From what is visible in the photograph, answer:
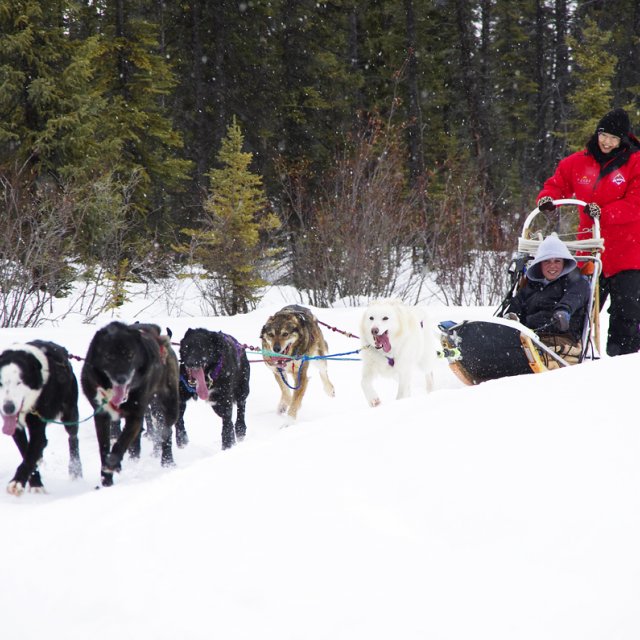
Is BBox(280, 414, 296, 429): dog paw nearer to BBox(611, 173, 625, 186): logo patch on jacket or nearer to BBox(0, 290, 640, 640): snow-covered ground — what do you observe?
BBox(0, 290, 640, 640): snow-covered ground

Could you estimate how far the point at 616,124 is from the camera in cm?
490

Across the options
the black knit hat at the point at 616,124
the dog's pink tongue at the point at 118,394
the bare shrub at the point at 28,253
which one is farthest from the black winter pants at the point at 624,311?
the bare shrub at the point at 28,253

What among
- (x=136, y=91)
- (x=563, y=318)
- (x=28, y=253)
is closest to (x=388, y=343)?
(x=563, y=318)

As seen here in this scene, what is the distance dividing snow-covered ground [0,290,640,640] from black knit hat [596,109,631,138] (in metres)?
2.93

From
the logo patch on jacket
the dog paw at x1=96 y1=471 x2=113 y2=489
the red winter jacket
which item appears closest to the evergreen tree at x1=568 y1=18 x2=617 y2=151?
the red winter jacket

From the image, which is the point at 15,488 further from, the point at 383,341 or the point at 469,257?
the point at 469,257

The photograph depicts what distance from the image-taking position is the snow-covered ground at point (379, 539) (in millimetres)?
1637

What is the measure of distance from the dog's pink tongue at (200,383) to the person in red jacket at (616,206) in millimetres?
2919

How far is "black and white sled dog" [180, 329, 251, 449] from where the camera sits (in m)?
4.53

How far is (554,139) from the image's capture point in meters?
24.0

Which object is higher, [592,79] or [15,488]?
[592,79]

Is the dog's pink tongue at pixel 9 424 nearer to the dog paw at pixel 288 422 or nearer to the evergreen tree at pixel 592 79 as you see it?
the dog paw at pixel 288 422

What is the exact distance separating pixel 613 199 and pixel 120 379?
405 centimetres

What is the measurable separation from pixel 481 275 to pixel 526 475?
974 centimetres
